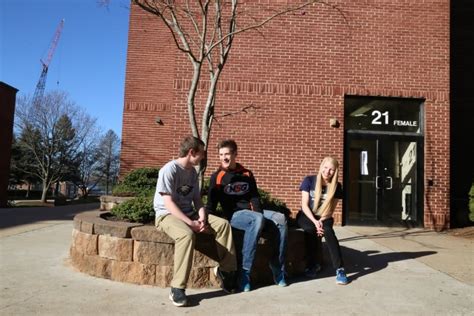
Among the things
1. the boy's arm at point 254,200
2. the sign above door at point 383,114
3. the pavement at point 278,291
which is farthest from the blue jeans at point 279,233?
the sign above door at point 383,114

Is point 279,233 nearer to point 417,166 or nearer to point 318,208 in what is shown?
point 318,208

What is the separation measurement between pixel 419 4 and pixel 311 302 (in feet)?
27.1

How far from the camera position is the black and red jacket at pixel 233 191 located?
15.6 feet

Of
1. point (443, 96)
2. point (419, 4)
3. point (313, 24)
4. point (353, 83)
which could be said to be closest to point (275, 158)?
point (353, 83)

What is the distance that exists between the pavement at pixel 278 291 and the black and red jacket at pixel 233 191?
0.89 m

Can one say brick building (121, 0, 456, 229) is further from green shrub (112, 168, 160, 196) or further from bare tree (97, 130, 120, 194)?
bare tree (97, 130, 120, 194)

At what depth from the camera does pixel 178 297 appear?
391 centimetres

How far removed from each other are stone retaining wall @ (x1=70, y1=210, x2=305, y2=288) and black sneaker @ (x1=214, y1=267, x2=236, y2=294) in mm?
171

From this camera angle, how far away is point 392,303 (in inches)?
163

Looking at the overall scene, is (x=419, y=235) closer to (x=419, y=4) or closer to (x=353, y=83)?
(x=353, y=83)

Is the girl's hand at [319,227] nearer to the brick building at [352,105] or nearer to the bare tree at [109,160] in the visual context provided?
the brick building at [352,105]

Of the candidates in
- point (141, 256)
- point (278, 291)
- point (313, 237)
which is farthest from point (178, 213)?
point (313, 237)

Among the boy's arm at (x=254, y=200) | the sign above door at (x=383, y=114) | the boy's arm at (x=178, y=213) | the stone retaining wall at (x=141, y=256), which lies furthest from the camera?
the sign above door at (x=383, y=114)

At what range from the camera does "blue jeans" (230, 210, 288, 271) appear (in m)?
4.44
